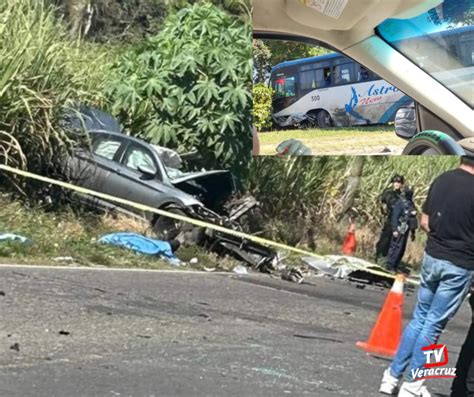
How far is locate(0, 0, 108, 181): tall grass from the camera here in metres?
7.76

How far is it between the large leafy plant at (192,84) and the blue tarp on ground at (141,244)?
89 cm

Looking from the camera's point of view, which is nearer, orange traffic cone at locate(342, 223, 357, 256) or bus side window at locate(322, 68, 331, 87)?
bus side window at locate(322, 68, 331, 87)

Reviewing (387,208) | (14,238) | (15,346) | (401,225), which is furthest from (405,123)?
(15,346)

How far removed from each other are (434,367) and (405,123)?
2.91 m

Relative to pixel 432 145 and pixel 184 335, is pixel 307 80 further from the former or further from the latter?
pixel 184 335

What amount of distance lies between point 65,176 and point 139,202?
780 millimetres

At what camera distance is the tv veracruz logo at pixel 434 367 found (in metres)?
5.16

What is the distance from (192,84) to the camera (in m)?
7.86

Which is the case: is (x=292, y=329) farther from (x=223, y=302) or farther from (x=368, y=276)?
(x=368, y=276)

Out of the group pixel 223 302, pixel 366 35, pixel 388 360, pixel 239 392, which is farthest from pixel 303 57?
pixel 239 392

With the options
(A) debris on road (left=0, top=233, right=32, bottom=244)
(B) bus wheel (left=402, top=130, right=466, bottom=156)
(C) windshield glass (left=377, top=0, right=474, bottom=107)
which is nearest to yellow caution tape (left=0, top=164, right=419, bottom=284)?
(A) debris on road (left=0, top=233, right=32, bottom=244)

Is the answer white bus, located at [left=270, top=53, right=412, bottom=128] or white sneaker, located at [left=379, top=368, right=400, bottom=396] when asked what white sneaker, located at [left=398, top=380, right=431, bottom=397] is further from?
white bus, located at [left=270, top=53, right=412, bottom=128]

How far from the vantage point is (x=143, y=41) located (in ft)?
25.5

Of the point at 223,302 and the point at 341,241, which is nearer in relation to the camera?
the point at 223,302
